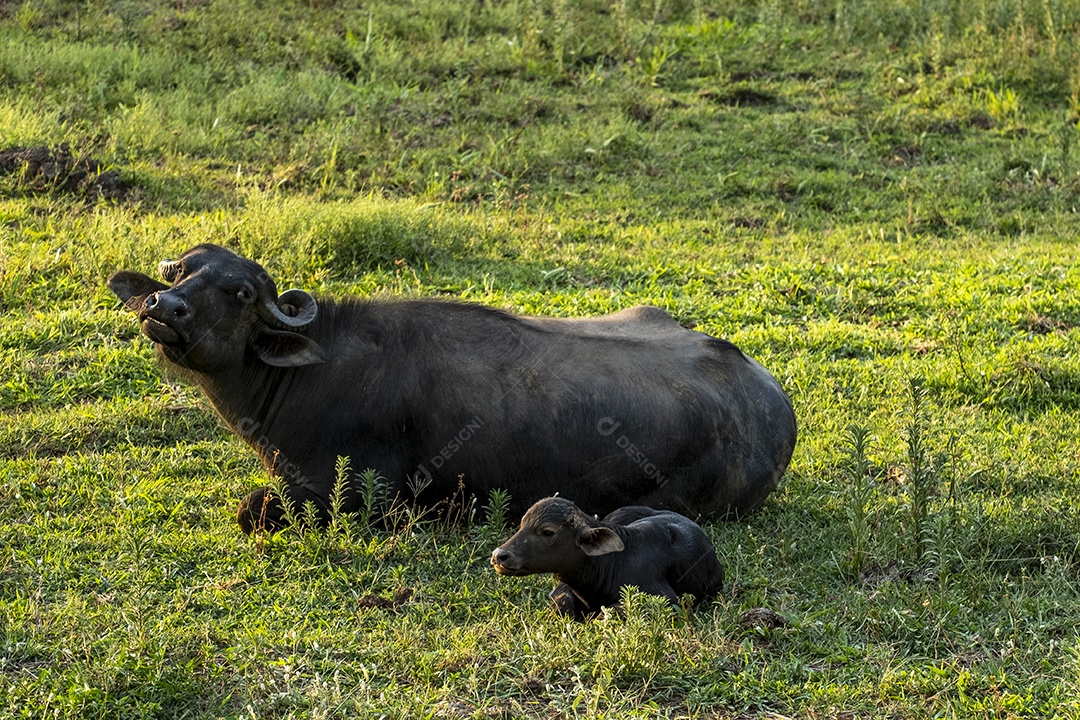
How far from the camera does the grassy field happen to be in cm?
543

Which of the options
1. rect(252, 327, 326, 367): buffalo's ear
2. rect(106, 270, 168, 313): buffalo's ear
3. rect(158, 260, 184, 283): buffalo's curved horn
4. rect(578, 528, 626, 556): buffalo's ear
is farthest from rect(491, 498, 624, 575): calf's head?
rect(106, 270, 168, 313): buffalo's ear

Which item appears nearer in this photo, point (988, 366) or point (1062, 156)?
point (988, 366)

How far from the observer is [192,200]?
12.3 m

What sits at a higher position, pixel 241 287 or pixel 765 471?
pixel 241 287

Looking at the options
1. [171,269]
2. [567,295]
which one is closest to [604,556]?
[171,269]

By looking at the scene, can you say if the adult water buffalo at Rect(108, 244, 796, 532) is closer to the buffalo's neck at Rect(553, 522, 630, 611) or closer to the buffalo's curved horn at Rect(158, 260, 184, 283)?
the buffalo's curved horn at Rect(158, 260, 184, 283)

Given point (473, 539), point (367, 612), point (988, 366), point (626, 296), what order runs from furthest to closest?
point (626, 296) < point (988, 366) < point (473, 539) < point (367, 612)

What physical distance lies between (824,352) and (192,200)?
20.3ft

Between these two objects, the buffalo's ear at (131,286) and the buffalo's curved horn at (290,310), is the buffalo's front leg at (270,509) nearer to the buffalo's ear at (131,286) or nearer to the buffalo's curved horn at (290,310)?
the buffalo's curved horn at (290,310)

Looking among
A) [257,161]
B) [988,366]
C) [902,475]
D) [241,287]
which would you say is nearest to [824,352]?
[988,366]

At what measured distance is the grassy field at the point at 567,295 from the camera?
17.8ft

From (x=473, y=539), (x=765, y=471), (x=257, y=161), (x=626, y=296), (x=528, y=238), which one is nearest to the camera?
(x=473, y=539)

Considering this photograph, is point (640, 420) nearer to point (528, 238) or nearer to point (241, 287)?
point (241, 287)

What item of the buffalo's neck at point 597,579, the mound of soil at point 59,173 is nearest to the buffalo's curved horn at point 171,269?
the buffalo's neck at point 597,579
